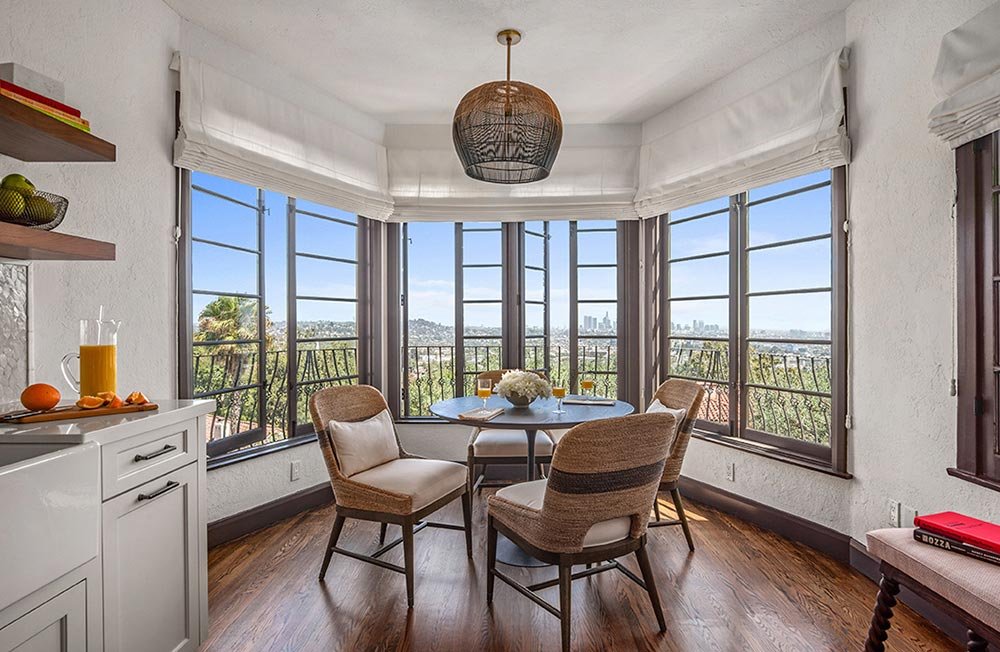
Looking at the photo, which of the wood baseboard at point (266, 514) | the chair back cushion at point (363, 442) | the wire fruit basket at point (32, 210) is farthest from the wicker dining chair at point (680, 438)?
the wire fruit basket at point (32, 210)

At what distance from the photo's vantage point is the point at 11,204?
1.56 m

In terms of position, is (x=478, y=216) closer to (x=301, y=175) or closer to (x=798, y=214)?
(x=301, y=175)

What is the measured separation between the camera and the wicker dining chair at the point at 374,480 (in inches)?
96.2

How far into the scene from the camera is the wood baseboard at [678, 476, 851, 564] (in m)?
2.86

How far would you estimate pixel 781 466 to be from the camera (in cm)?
321

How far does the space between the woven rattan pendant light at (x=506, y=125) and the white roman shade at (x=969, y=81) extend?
158 centimetres

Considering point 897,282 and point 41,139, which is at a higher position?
point 41,139

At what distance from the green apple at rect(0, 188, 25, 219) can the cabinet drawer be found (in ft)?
2.39

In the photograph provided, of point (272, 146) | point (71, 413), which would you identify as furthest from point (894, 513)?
point (272, 146)

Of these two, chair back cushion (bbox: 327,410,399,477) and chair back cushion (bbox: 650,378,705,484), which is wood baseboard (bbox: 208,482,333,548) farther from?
chair back cushion (bbox: 650,378,705,484)

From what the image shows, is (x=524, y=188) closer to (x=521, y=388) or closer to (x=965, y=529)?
(x=521, y=388)

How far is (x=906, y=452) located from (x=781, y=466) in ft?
2.55

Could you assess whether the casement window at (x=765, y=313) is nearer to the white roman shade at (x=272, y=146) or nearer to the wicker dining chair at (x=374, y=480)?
the wicker dining chair at (x=374, y=480)

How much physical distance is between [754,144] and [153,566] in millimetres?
3571
